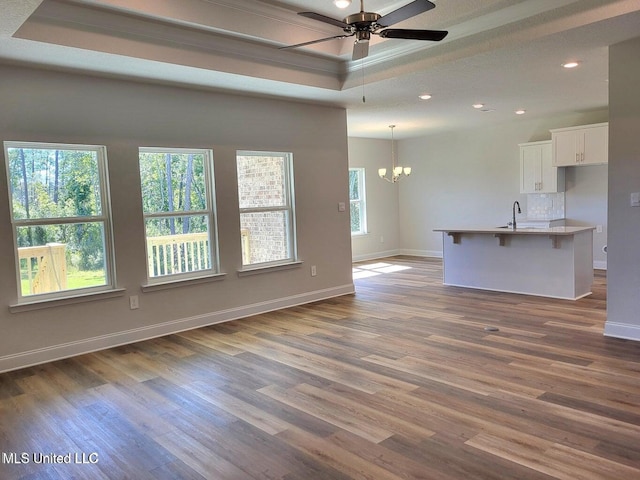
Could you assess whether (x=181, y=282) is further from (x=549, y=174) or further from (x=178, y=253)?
(x=549, y=174)

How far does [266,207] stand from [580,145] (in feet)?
15.9

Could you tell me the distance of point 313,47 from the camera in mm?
4598

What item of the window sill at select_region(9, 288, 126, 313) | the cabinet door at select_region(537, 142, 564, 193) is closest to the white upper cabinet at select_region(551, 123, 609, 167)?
the cabinet door at select_region(537, 142, 564, 193)

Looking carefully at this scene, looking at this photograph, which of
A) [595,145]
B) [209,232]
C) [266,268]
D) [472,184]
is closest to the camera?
[209,232]

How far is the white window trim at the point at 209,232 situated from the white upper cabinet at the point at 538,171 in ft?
17.9

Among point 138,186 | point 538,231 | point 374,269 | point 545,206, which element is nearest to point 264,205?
point 138,186

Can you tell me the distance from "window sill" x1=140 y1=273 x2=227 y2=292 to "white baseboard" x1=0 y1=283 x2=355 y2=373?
13.9 inches

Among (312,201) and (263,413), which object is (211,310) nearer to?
(312,201)

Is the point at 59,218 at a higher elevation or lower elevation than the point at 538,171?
lower

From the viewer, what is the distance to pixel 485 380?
3.28 m

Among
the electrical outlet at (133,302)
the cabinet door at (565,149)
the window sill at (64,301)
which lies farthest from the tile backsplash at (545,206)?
the window sill at (64,301)

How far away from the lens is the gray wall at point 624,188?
12.7 ft

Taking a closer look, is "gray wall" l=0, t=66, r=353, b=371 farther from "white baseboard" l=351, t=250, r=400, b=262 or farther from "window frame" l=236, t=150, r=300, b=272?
"white baseboard" l=351, t=250, r=400, b=262
